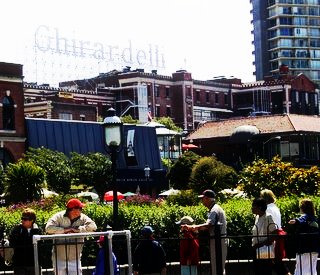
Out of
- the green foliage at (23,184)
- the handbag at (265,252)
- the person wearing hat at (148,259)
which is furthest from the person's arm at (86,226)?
the green foliage at (23,184)

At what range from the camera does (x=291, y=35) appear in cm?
13075

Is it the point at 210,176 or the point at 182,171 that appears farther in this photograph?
the point at 182,171

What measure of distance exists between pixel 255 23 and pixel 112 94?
47726 mm

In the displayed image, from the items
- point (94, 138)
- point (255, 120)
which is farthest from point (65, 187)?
point (255, 120)

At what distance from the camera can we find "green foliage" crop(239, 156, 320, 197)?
26125mm

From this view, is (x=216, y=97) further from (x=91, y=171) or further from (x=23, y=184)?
(x=23, y=184)

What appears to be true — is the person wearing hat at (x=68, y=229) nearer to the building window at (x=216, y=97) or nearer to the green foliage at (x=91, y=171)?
the green foliage at (x=91, y=171)

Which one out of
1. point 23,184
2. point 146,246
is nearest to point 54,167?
point 23,184

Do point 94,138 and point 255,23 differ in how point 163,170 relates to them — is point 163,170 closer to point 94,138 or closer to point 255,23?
point 94,138

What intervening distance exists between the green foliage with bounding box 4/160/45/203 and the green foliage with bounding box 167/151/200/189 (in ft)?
71.9

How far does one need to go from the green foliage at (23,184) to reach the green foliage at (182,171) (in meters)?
21.9

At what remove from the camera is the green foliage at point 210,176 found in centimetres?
4691

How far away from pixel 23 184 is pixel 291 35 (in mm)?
97081

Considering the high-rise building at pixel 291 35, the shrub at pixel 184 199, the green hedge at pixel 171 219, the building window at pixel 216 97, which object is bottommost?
the shrub at pixel 184 199
